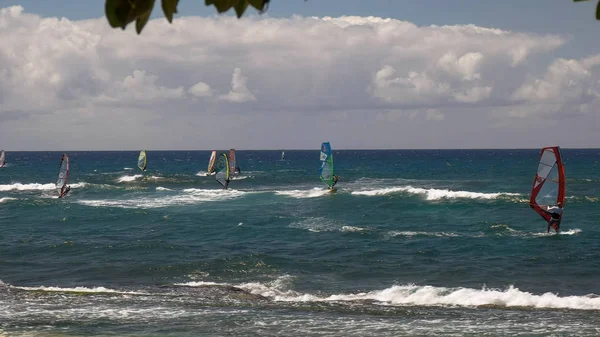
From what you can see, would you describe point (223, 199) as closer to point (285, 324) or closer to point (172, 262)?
point (172, 262)

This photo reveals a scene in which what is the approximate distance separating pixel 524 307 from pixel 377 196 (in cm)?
2870

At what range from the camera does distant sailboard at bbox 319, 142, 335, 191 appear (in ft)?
141

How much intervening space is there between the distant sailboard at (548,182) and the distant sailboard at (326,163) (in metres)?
17.8

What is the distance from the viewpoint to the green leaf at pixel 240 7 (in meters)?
2.08

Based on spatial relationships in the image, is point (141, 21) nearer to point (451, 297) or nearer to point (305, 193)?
point (451, 297)

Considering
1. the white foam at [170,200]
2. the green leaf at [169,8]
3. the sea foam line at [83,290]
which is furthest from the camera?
the white foam at [170,200]

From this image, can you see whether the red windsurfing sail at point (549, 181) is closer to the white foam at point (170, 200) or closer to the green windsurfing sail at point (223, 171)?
the white foam at point (170, 200)

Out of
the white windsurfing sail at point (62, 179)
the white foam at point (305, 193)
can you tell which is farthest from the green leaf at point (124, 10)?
the white foam at point (305, 193)

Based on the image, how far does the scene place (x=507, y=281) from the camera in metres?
20.5

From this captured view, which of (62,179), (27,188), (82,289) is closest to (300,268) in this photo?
(82,289)

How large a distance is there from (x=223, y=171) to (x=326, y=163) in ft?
35.3

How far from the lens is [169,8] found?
2014 millimetres

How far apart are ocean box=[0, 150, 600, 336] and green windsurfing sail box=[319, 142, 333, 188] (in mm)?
2837

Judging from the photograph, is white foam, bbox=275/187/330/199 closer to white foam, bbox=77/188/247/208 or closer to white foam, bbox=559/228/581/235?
white foam, bbox=77/188/247/208
